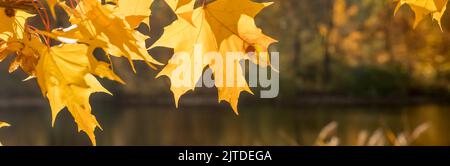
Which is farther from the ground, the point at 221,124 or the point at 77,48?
the point at 77,48

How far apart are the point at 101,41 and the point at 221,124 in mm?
7536

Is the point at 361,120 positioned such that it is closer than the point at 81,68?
No

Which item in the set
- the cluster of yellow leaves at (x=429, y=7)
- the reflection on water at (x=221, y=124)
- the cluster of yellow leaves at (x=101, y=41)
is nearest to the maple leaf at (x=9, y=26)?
the cluster of yellow leaves at (x=101, y=41)

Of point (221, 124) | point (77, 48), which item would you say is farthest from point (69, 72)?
point (221, 124)

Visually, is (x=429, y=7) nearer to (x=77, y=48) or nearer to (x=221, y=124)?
(x=77, y=48)

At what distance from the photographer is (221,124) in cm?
788

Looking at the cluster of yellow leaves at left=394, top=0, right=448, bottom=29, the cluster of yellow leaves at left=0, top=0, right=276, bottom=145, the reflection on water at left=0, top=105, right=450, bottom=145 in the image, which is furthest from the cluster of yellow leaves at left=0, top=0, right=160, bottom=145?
the reflection on water at left=0, top=105, right=450, bottom=145

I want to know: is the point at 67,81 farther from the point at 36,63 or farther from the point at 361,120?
the point at 361,120

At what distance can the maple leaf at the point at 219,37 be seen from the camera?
42 cm

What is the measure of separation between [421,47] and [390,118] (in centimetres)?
356
